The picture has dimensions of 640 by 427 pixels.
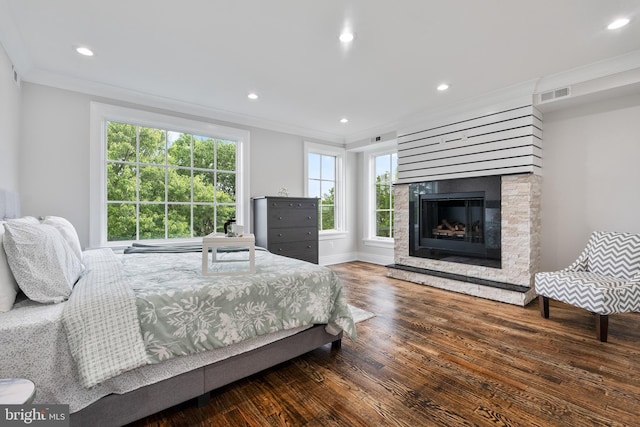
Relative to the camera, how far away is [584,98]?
10.3 ft

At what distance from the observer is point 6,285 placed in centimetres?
129

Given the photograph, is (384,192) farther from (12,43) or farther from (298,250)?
(12,43)

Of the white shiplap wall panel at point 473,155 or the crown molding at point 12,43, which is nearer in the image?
the crown molding at point 12,43

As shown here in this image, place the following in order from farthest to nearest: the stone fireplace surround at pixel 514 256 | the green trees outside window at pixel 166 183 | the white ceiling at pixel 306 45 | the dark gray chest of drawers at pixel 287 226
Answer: the dark gray chest of drawers at pixel 287 226
the green trees outside window at pixel 166 183
the stone fireplace surround at pixel 514 256
the white ceiling at pixel 306 45

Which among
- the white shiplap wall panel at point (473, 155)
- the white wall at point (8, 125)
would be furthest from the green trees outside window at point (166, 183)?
the white shiplap wall panel at point (473, 155)

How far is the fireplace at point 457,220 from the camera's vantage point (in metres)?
3.70

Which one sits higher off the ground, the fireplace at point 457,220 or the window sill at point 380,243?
the fireplace at point 457,220

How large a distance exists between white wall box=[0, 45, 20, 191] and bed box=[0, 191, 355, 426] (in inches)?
54.7

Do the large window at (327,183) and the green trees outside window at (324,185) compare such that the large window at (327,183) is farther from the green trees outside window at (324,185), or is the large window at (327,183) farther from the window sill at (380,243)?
the window sill at (380,243)

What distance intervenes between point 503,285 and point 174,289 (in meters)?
3.54

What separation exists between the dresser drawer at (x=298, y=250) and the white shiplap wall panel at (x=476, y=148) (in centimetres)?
181

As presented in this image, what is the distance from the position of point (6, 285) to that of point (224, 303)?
94 cm

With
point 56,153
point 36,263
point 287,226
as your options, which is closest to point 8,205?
point 56,153

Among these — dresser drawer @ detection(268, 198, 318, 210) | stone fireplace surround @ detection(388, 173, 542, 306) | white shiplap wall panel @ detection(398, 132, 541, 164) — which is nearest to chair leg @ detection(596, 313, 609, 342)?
stone fireplace surround @ detection(388, 173, 542, 306)
